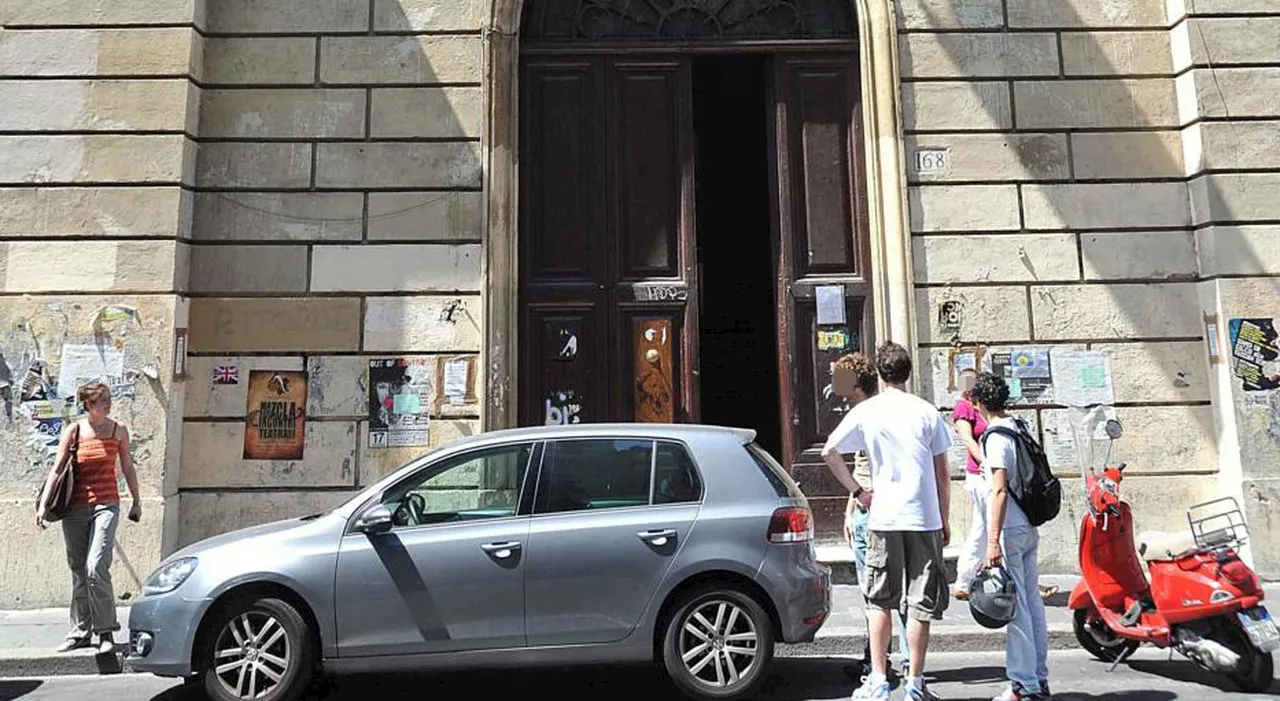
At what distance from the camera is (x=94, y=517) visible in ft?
21.2

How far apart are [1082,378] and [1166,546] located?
3478 mm

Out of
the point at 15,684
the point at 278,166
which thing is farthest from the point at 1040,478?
the point at 278,166

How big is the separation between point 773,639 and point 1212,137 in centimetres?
755

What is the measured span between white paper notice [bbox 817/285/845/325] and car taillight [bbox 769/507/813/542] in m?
4.28

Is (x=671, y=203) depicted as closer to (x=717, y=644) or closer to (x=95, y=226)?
(x=717, y=644)

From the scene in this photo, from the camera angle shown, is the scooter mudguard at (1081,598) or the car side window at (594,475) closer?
the car side window at (594,475)

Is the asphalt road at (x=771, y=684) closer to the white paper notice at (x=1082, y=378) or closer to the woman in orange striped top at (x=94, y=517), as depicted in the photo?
the woman in orange striped top at (x=94, y=517)

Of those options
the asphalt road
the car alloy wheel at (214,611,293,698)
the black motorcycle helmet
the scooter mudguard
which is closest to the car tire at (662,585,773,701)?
the asphalt road

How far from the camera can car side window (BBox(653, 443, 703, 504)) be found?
5070 mm

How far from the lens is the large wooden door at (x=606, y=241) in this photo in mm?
9016

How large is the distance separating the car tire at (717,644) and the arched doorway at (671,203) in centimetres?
408

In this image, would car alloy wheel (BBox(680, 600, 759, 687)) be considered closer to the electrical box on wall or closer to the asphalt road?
→ the asphalt road

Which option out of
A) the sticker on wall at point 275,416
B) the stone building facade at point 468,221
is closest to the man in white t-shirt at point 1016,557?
the stone building facade at point 468,221

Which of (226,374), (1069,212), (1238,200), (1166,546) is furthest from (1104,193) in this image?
(226,374)
